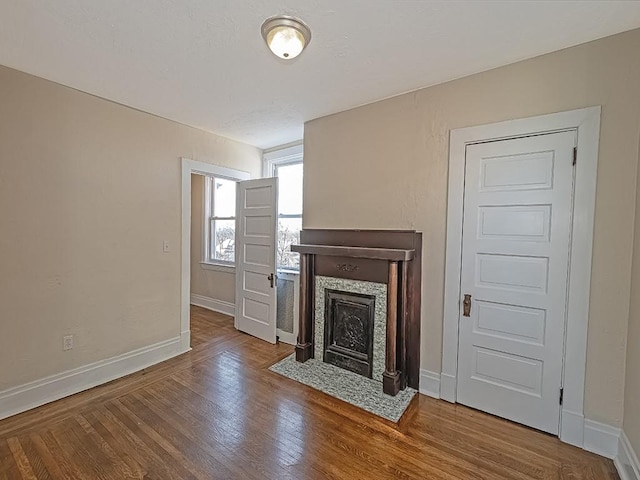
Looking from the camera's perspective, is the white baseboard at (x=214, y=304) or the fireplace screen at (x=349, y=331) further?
the white baseboard at (x=214, y=304)

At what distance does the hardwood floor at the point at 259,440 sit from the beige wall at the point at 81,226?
54 centimetres

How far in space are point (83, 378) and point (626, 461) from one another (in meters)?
4.02

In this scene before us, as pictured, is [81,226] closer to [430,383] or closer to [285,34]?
[285,34]

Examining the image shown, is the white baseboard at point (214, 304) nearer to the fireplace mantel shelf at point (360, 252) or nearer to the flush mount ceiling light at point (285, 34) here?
Answer: the fireplace mantel shelf at point (360, 252)

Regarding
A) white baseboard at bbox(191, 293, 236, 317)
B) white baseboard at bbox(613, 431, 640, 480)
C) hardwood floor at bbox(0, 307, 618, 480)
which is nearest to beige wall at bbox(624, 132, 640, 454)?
→ white baseboard at bbox(613, 431, 640, 480)

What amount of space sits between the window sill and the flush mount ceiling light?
12.3 feet

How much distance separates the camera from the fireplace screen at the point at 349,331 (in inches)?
110

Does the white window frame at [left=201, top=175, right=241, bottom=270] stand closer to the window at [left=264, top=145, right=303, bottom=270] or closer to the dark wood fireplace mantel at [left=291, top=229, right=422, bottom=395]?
the window at [left=264, top=145, right=303, bottom=270]

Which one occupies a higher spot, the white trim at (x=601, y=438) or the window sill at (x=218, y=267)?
the window sill at (x=218, y=267)

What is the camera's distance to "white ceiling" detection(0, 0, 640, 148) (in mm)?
1634

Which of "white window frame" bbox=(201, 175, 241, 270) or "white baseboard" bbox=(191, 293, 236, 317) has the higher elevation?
"white window frame" bbox=(201, 175, 241, 270)

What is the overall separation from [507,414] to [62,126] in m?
4.27

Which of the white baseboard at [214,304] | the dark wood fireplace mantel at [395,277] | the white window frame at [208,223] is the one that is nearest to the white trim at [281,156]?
the white window frame at [208,223]

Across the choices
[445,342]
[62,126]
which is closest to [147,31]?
[62,126]
